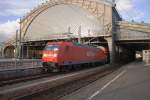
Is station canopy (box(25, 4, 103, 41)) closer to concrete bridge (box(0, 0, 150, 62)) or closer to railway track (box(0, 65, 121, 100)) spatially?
concrete bridge (box(0, 0, 150, 62))

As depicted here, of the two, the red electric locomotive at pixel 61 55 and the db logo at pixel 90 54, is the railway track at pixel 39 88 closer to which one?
the red electric locomotive at pixel 61 55

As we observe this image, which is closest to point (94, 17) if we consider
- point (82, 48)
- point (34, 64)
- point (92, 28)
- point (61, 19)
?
point (92, 28)

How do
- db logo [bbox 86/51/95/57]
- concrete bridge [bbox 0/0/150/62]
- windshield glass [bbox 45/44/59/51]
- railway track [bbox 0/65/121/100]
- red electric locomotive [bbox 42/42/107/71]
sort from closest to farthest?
railway track [bbox 0/65/121/100], red electric locomotive [bbox 42/42/107/71], windshield glass [bbox 45/44/59/51], db logo [bbox 86/51/95/57], concrete bridge [bbox 0/0/150/62]

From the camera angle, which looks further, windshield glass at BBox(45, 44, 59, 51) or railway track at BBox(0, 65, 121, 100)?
windshield glass at BBox(45, 44, 59, 51)

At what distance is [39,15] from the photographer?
11538cm

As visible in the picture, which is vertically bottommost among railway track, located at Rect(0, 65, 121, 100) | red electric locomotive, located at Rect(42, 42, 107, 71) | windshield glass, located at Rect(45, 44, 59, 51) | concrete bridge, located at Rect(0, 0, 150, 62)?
railway track, located at Rect(0, 65, 121, 100)

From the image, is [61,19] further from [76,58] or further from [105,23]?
[76,58]

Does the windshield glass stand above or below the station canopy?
below

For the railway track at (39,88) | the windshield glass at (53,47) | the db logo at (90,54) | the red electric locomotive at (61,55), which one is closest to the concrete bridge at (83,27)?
the db logo at (90,54)

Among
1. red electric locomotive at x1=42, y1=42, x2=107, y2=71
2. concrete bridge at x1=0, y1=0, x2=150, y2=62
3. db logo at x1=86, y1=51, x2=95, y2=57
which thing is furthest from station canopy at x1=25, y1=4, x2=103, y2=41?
red electric locomotive at x1=42, y1=42, x2=107, y2=71

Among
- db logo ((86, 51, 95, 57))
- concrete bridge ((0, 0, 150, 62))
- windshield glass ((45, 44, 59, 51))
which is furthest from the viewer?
concrete bridge ((0, 0, 150, 62))

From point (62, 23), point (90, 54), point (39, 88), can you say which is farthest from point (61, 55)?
point (62, 23)

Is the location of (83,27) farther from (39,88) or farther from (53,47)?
(39,88)

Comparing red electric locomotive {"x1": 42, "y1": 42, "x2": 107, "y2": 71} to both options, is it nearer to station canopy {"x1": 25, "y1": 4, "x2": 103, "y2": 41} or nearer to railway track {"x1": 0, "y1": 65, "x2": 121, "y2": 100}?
railway track {"x1": 0, "y1": 65, "x2": 121, "y2": 100}
